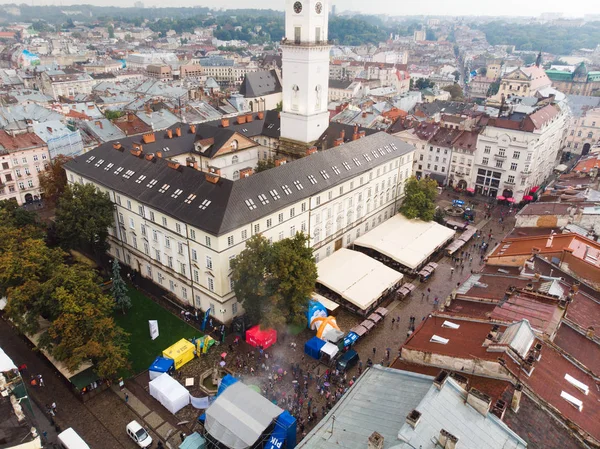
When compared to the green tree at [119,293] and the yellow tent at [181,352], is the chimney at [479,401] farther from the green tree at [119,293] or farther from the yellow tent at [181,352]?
the green tree at [119,293]

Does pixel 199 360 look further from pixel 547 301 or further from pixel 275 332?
pixel 547 301

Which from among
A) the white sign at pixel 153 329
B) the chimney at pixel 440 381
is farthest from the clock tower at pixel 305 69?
the chimney at pixel 440 381

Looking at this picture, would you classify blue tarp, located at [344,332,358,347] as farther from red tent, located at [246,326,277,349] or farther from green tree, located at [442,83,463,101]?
green tree, located at [442,83,463,101]

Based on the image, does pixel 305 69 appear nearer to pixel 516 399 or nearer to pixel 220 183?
pixel 220 183

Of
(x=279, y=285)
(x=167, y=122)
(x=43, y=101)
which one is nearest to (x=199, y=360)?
(x=279, y=285)

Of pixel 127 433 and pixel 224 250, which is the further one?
pixel 224 250

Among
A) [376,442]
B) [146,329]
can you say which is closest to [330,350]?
[146,329]

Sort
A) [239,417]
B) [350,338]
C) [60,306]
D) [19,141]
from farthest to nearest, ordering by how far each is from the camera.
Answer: [19,141] → [350,338] → [60,306] → [239,417]
